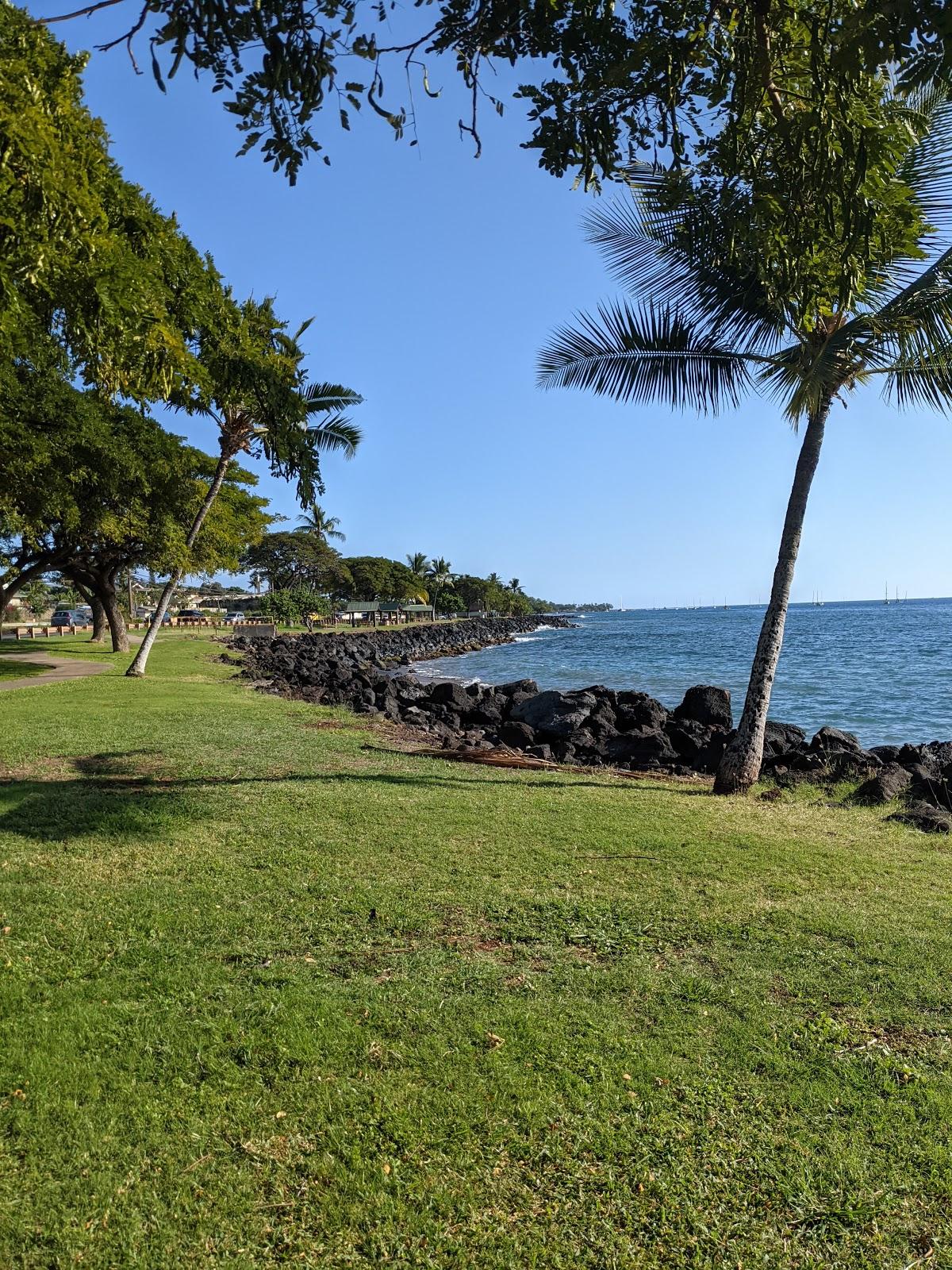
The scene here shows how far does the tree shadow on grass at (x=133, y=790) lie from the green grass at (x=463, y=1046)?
8 cm

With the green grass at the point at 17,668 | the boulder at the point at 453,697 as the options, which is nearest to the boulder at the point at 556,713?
the boulder at the point at 453,697

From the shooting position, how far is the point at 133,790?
7.76 meters

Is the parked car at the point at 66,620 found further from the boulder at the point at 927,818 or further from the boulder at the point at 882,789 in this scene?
the boulder at the point at 927,818

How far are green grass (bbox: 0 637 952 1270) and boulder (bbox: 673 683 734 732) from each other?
1021cm

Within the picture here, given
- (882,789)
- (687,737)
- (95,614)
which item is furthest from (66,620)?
(882,789)

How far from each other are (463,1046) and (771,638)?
23.8 feet

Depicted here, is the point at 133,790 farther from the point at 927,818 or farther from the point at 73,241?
the point at 927,818

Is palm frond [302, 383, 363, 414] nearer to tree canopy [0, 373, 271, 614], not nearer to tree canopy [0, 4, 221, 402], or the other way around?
tree canopy [0, 373, 271, 614]

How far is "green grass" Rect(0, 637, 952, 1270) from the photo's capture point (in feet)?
7.97

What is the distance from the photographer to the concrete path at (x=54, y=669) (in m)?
17.3

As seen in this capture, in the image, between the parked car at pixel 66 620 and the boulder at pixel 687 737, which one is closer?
the boulder at pixel 687 737

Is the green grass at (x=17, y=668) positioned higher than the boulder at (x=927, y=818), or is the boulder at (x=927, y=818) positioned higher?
the green grass at (x=17, y=668)

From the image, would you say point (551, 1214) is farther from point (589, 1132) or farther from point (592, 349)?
point (592, 349)

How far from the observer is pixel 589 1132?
2828mm
